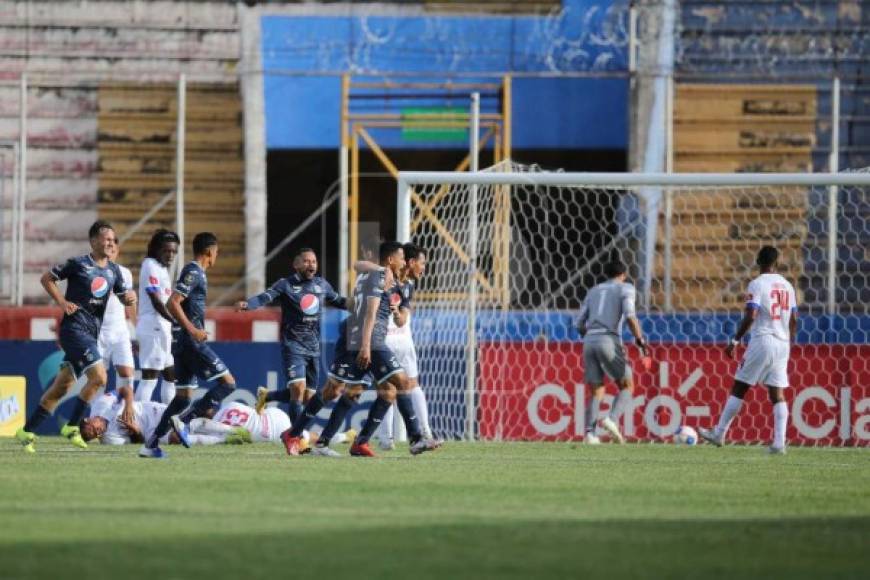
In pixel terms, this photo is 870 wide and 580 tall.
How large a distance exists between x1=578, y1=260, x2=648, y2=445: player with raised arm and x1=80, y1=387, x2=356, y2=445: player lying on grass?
9.67 ft

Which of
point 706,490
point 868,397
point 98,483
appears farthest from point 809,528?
point 868,397

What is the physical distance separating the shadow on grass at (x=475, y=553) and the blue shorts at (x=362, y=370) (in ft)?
17.1

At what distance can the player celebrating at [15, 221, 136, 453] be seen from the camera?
14180 mm

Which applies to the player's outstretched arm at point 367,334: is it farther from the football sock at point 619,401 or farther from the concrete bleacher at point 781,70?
the concrete bleacher at point 781,70

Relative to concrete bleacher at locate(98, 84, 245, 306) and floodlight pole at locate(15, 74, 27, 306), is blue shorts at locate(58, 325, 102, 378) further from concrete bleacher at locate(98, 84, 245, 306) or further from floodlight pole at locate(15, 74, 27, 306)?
concrete bleacher at locate(98, 84, 245, 306)

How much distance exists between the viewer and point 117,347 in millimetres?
16266

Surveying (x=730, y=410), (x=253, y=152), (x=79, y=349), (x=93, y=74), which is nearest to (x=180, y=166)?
(x=253, y=152)

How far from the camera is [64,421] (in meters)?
19.3

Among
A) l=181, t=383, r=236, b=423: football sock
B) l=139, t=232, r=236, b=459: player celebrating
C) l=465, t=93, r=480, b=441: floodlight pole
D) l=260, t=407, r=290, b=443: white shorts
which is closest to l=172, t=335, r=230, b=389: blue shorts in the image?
l=139, t=232, r=236, b=459: player celebrating

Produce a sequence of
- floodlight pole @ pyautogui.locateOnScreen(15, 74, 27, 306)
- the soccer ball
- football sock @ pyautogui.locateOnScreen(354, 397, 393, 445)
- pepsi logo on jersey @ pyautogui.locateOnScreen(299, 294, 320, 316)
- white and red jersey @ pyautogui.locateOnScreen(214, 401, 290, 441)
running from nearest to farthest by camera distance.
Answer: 1. football sock @ pyautogui.locateOnScreen(354, 397, 393, 445)
2. pepsi logo on jersey @ pyautogui.locateOnScreen(299, 294, 320, 316)
3. white and red jersey @ pyautogui.locateOnScreen(214, 401, 290, 441)
4. the soccer ball
5. floodlight pole @ pyautogui.locateOnScreen(15, 74, 27, 306)

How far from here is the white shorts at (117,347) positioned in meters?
16.0

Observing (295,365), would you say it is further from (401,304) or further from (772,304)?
(772,304)

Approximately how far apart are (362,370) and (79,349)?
225cm

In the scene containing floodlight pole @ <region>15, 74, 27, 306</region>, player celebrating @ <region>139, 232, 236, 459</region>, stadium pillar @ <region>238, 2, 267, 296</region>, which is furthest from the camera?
stadium pillar @ <region>238, 2, 267, 296</region>
